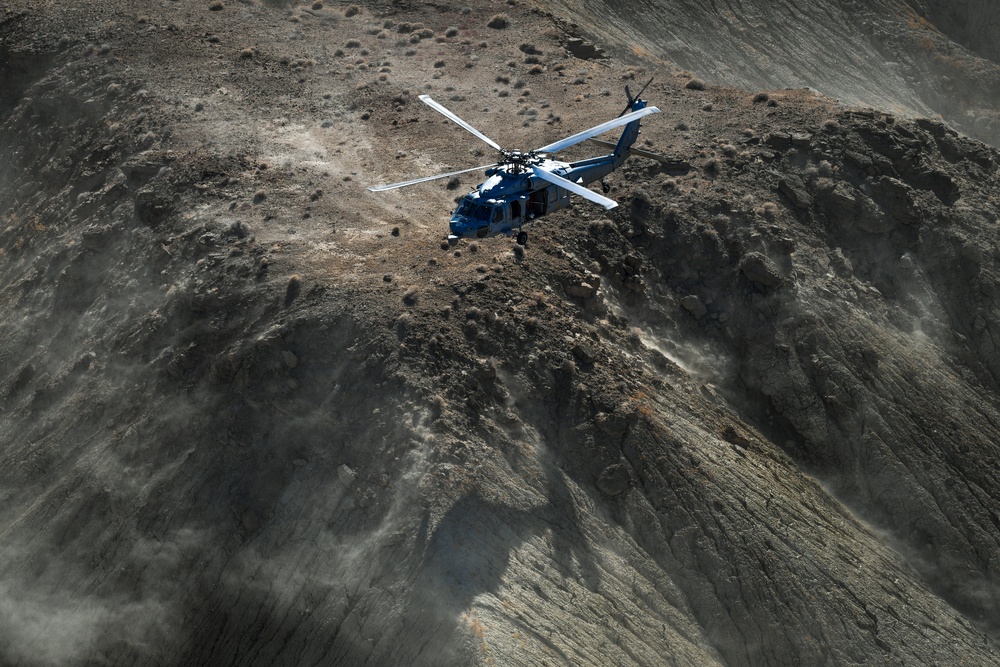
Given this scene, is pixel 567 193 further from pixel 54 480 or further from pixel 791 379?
pixel 54 480

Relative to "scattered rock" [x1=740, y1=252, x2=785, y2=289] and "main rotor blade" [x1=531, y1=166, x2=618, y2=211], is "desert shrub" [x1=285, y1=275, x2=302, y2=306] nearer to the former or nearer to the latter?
"main rotor blade" [x1=531, y1=166, x2=618, y2=211]

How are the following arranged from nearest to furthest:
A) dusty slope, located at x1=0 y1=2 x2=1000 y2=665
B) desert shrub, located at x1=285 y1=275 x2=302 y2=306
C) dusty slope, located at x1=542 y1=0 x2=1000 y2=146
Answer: dusty slope, located at x1=0 y1=2 x2=1000 y2=665, desert shrub, located at x1=285 y1=275 x2=302 y2=306, dusty slope, located at x1=542 y1=0 x2=1000 y2=146

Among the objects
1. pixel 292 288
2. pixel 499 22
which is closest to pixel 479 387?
pixel 292 288

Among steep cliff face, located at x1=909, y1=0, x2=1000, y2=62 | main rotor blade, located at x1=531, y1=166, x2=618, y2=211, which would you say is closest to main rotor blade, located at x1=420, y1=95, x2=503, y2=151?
main rotor blade, located at x1=531, y1=166, x2=618, y2=211

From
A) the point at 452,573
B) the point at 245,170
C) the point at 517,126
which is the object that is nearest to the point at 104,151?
the point at 245,170

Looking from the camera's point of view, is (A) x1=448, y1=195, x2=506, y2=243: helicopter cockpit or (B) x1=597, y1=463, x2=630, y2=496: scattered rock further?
(B) x1=597, y1=463, x2=630, y2=496: scattered rock

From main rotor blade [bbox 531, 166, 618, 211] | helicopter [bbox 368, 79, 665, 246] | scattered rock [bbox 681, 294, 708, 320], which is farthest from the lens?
scattered rock [bbox 681, 294, 708, 320]
